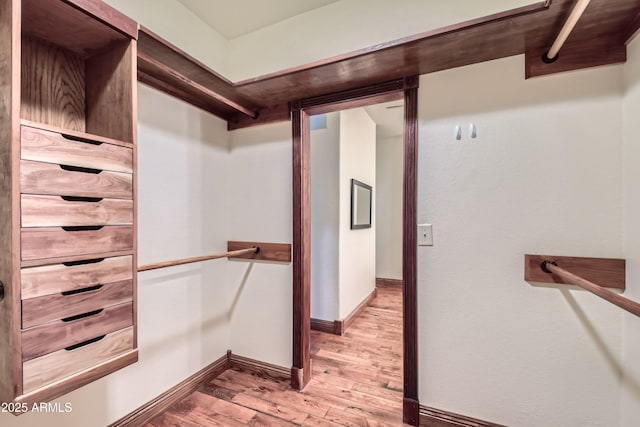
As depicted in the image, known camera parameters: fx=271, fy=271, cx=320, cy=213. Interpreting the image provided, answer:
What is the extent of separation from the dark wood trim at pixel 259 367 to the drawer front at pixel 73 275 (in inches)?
56.0

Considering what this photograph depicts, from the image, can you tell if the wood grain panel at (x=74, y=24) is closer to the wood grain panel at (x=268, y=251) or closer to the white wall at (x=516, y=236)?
the wood grain panel at (x=268, y=251)

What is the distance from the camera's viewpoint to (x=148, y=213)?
64.5 inches

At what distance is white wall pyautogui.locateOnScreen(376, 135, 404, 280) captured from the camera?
509 cm

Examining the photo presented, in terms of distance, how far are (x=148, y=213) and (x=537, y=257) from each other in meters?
2.18

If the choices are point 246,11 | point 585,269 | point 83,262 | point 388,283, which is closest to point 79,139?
point 83,262

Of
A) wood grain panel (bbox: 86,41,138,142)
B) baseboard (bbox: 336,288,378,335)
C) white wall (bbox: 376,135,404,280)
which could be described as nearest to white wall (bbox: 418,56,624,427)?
baseboard (bbox: 336,288,378,335)

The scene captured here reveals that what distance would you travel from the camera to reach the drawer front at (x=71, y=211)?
833 mm

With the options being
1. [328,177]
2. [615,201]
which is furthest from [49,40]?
[615,201]

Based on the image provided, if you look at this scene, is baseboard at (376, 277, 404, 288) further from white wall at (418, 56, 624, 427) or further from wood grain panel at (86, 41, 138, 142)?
wood grain panel at (86, 41, 138, 142)

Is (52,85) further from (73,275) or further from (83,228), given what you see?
(73,275)

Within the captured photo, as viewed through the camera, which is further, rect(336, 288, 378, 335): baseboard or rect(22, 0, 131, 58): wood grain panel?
rect(336, 288, 378, 335): baseboard

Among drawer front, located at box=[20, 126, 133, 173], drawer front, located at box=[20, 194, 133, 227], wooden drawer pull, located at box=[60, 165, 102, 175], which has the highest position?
drawer front, located at box=[20, 126, 133, 173]

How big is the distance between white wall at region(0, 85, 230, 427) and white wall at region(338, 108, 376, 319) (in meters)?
1.32

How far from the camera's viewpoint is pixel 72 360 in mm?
921
